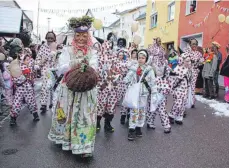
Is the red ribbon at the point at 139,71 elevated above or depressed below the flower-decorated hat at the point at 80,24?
below

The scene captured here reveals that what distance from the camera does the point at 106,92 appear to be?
214 inches

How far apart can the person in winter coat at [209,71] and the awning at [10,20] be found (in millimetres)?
9787

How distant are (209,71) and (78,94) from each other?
23.6 ft

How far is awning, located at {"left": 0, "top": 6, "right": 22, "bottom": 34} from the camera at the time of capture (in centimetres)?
1477

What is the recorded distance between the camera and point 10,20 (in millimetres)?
15477

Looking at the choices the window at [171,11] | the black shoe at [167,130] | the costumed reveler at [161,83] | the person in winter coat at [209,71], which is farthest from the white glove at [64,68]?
the window at [171,11]

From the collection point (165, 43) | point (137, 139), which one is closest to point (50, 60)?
point (137, 139)

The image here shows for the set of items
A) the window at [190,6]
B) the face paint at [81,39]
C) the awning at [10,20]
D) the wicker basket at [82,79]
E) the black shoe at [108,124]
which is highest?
the window at [190,6]

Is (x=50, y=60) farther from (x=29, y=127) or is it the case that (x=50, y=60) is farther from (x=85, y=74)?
(x=85, y=74)

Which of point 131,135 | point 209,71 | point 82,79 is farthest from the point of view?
point 209,71

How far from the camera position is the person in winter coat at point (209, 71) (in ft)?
32.9

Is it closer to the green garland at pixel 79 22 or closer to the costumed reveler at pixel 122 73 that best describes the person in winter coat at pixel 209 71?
the costumed reveler at pixel 122 73

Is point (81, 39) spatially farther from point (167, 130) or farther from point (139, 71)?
point (167, 130)

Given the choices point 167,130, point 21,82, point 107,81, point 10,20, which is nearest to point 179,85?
point 167,130
